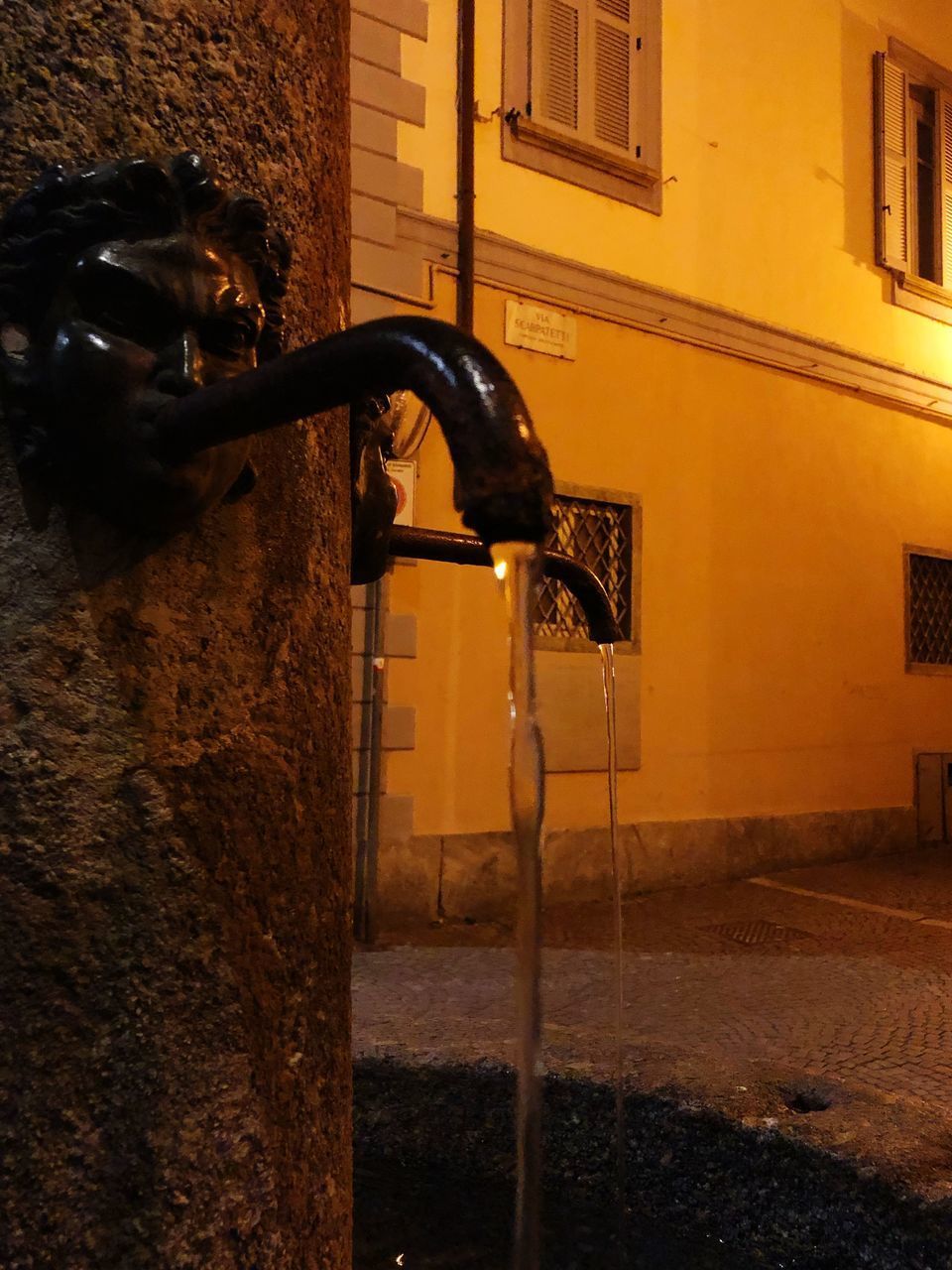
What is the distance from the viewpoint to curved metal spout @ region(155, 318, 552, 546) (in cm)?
66

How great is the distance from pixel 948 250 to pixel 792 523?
298 cm

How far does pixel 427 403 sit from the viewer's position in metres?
0.68

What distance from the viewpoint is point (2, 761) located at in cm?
83

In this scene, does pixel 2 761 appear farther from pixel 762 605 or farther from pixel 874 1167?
pixel 762 605

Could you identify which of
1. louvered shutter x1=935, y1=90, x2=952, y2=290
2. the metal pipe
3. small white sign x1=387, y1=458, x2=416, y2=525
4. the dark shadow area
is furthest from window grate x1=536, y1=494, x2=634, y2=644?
the dark shadow area

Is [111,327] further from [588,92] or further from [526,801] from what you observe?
[588,92]

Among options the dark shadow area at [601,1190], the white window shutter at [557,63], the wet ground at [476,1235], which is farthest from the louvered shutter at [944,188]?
the wet ground at [476,1235]

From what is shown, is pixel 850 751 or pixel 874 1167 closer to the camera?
pixel 874 1167

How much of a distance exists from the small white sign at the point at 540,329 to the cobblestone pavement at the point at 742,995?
3.17 metres

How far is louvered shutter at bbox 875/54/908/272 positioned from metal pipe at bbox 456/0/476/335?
12.0 feet

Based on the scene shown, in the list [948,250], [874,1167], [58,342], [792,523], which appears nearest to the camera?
[58,342]

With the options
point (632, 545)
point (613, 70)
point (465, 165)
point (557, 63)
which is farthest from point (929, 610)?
point (465, 165)

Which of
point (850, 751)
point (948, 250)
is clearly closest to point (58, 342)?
point (850, 751)

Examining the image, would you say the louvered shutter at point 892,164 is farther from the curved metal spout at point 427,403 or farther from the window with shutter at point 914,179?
the curved metal spout at point 427,403
